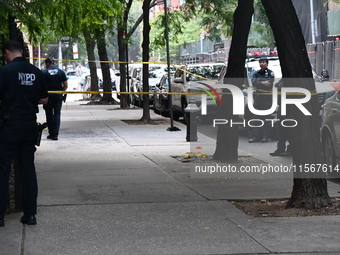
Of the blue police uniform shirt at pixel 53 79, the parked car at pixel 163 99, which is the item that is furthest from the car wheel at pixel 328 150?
the parked car at pixel 163 99

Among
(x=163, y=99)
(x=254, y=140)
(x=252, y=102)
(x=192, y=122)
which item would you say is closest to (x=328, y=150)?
(x=252, y=102)

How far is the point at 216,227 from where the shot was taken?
296 inches

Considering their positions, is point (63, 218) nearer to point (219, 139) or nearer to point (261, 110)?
point (219, 139)

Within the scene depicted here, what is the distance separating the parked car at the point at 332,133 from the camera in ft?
37.2

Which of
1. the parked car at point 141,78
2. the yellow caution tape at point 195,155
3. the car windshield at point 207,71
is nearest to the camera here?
the yellow caution tape at point 195,155

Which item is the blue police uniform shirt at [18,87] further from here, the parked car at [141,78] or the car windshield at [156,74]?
the car windshield at [156,74]

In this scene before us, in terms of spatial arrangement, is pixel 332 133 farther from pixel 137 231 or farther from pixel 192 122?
pixel 192 122

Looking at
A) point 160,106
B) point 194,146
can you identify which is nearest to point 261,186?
point 194,146

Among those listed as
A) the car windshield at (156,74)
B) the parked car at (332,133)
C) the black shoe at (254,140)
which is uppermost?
the car windshield at (156,74)

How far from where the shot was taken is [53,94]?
54.4ft

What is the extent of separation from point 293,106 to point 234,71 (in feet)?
14.4

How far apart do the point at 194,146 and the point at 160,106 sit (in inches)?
431

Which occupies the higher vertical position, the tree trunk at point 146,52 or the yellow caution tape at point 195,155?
the tree trunk at point 146,52

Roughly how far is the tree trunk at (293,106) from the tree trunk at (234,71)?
407 cm
